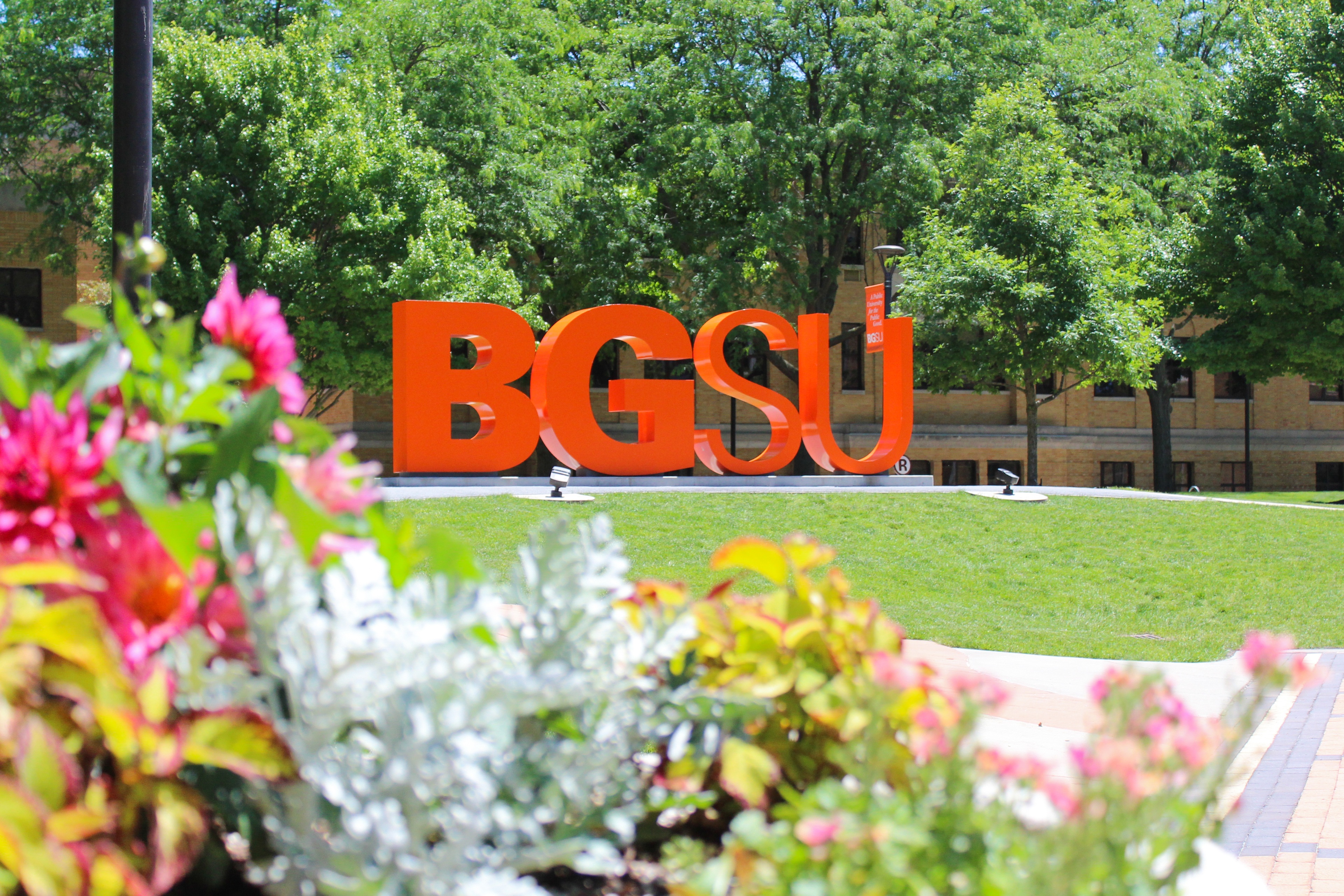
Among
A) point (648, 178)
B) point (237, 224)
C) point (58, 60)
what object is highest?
point (58, 60)

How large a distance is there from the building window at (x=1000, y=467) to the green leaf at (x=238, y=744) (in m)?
38.8

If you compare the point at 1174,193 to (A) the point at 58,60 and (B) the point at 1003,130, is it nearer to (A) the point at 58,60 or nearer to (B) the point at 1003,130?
(B) the point at 1003,130

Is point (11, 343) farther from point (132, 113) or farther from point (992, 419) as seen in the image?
point (992, 419)

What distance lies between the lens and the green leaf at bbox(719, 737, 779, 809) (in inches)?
72.0

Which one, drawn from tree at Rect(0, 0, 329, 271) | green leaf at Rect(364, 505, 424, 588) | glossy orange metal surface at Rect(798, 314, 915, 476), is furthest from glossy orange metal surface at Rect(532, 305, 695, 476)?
green leaf at Rect(364, 505, 424, 588)

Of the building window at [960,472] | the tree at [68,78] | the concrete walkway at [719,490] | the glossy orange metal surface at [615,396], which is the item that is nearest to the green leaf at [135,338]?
the concrete walkway at [719,490]

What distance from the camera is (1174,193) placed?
3528cm

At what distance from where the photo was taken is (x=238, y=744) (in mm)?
1502

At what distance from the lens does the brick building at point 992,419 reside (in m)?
35.0

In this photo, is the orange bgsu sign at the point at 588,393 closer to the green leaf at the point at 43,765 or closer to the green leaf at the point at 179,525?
the green leaf at the point at 179,525

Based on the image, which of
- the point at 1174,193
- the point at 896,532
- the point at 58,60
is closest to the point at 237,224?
the point at 58,60

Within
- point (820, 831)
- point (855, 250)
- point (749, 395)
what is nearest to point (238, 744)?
point (820, 831)

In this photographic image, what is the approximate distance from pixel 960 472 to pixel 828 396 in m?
19.0

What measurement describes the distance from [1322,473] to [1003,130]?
79.3ft
